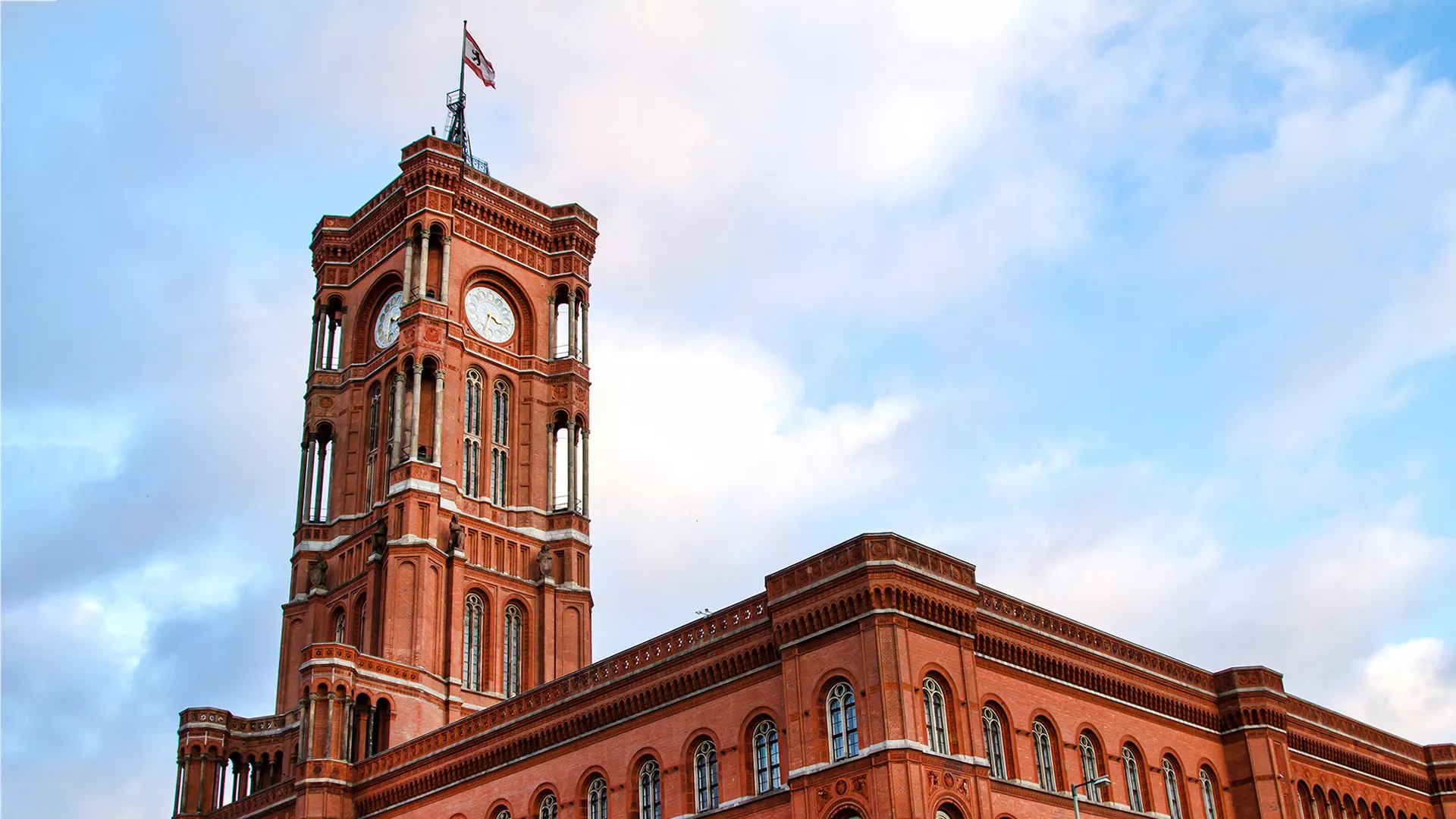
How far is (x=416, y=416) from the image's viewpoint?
7425 cm

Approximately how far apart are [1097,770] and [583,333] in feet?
141

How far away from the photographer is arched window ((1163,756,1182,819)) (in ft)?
172

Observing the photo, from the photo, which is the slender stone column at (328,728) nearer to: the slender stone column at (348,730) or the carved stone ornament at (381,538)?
the slender stone column at (348,730)

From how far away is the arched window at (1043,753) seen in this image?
156ft

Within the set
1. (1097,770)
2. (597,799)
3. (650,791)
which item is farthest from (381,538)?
(1097,770)

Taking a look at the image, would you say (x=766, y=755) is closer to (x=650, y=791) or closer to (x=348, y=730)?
(x=650, y=791)

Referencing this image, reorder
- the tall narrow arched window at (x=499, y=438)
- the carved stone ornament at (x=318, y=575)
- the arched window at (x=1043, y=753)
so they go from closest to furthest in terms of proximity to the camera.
A: the arched window at (x=1043, y=753)
the carved stone ornament at (x=318, y=575)
the tall narrow arched window at (x=499, y=438)

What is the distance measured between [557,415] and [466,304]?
25.5ft

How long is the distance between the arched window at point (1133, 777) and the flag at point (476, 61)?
54.2 meters

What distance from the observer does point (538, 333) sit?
82188 mm

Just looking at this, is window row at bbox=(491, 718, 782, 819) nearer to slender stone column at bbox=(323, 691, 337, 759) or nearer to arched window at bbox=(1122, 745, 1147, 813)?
slender stone column at bbox=(323, 691, 337, 759)

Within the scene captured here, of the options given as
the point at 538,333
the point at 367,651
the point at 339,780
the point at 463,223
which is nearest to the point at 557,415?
the point at 538,333

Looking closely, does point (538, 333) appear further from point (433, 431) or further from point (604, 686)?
point (604, 686)

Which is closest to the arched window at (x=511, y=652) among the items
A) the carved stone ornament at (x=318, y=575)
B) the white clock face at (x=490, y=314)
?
the carved stone ornament at (x=318, y=575)
